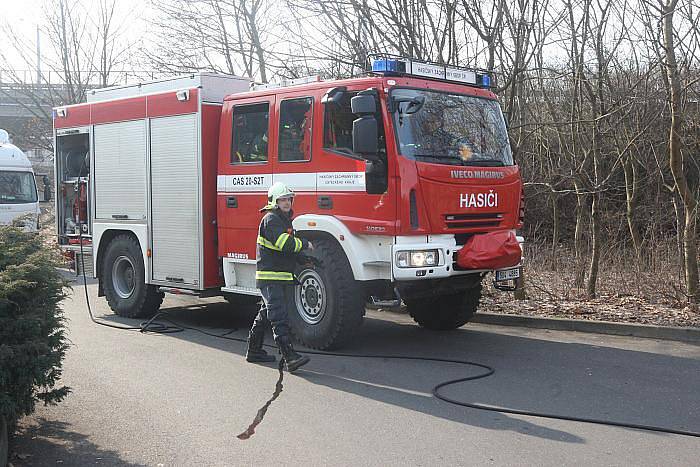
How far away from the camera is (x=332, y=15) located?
12117 mm

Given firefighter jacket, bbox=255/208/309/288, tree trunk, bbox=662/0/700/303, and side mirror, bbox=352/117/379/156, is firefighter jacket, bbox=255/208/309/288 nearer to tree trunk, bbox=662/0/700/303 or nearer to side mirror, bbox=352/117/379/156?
side mirror, bbox=352/117/379/156

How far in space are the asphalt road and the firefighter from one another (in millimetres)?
392

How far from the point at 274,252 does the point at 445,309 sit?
267cm

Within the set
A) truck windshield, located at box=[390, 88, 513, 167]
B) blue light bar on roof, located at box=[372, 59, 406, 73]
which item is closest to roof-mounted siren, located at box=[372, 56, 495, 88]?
blue light bar on roof, located at box=[372, 59, 406, 73]

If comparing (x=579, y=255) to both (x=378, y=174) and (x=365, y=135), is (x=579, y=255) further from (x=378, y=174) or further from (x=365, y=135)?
(x=365, y=135)

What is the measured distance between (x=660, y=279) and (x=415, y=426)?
A: 6310 mm

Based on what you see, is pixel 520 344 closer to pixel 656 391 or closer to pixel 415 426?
pixel 656 391

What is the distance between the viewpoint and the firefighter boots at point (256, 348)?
25.4ft

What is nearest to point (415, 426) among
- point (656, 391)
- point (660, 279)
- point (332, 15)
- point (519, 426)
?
point (519, 426)

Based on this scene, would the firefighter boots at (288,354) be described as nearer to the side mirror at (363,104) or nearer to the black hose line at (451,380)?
the black hose line at (451,380)

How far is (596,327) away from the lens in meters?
9.15

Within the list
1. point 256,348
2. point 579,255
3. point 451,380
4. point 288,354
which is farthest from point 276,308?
point 579,255

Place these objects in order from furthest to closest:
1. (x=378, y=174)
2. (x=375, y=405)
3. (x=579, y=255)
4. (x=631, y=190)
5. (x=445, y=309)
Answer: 1. (x=631, y=190)
2. (x=579, y=255)
3. (x=445, y=309)
4. (x=378, y=174)
5. (x=375, y=405)

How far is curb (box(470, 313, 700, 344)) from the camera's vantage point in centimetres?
853
